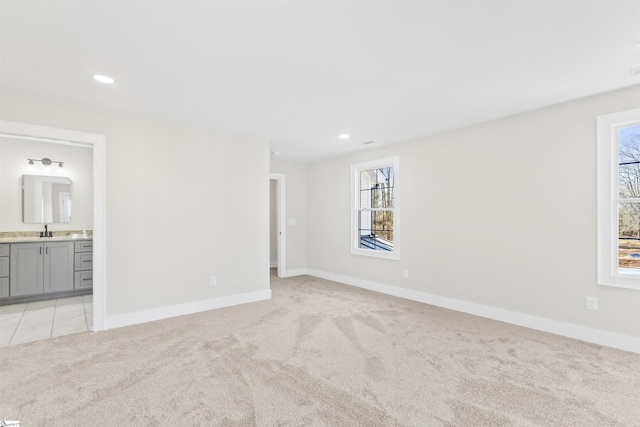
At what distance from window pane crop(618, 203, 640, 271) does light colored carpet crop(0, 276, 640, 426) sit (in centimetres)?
87

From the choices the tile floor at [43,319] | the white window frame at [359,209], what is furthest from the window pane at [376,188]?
the tile floor at [43,319]

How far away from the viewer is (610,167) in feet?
9.72

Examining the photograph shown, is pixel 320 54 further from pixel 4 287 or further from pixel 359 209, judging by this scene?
pixel 4 287

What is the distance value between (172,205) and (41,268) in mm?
2583

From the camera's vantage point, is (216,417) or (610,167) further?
(610,167)

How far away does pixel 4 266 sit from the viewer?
4.33 meters

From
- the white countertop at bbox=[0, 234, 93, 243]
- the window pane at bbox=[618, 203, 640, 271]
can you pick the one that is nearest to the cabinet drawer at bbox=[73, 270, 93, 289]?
the white countertop at bbox=[0, 234, 93, 243]

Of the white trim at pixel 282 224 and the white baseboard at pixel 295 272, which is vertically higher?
the white trim at pixel 282 224

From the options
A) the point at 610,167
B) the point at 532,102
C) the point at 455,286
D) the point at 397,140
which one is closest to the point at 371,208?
the point at 397,140

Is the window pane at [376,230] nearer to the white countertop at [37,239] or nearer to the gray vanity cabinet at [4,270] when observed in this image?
the white countertop at [37,239]

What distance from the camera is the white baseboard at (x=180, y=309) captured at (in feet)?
11.3

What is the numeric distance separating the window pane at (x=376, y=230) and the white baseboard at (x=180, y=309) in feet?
6.61

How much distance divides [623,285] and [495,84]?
2.24 metres

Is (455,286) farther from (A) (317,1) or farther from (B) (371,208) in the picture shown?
(A) (317,1)
